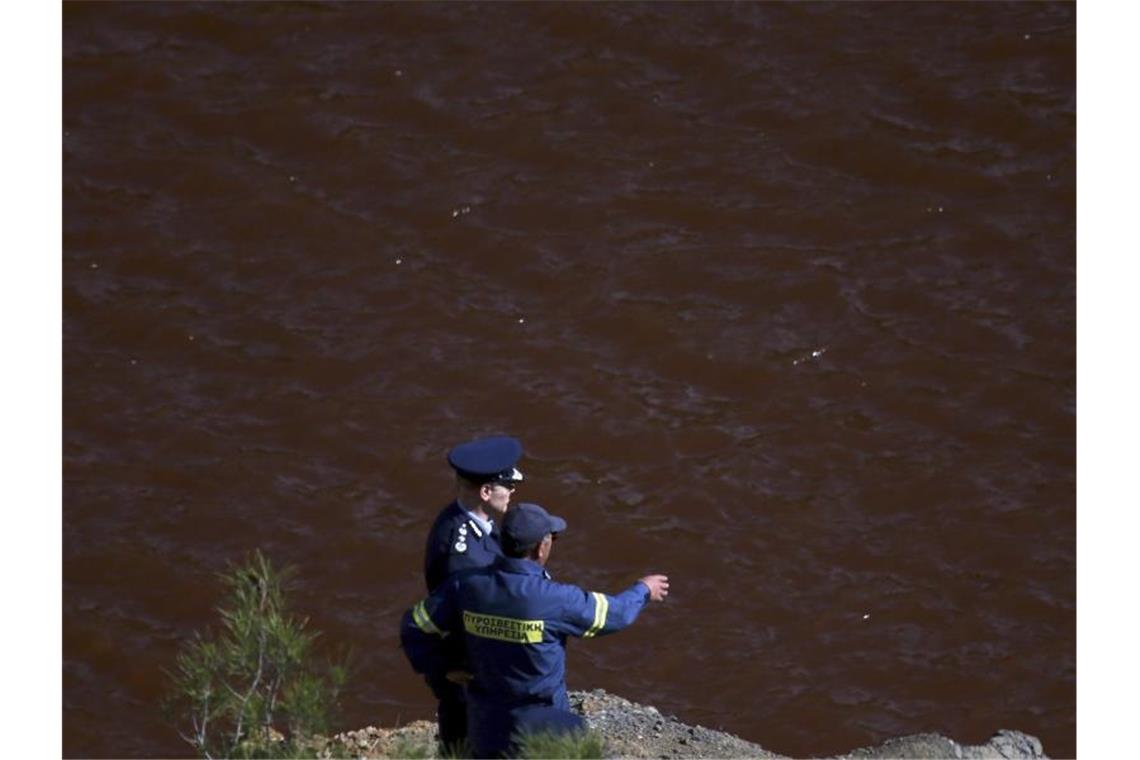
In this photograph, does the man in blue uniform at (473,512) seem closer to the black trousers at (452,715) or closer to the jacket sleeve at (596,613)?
the black trousers at (452,715)

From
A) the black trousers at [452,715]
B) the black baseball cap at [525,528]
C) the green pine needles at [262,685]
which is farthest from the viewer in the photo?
the black trousers at [452,715]

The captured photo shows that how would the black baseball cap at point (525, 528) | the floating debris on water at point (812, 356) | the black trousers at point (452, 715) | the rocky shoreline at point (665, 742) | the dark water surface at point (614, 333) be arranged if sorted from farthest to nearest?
the floating debris on water at point (812, 356)
the dark water surface at point (614, 333)
the rocky shoreline at point (665, 742)
the black trousers at point (452, 715)
the black baseball cap at point (525, 528)

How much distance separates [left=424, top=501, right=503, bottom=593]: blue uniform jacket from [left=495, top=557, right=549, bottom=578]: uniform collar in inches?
14.7

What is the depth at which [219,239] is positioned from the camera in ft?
50.3

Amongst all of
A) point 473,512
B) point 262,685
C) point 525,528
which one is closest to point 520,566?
point 525,528

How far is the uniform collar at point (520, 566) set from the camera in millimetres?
7199

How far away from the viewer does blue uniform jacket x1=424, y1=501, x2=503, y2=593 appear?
25.1 ft

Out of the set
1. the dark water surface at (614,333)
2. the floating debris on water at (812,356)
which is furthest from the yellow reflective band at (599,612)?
the floating debris on water at (812,356)

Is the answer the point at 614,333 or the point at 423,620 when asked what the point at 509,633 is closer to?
the point at 423,620

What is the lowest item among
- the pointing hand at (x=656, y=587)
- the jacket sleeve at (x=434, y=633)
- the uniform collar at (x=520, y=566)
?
the jacket sleeve at (x=434, y=633)

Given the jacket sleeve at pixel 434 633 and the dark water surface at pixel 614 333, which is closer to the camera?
the jacket sleeve at pixel 434 633

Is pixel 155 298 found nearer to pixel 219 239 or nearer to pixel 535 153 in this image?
pixel 219 239

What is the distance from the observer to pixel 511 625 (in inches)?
284

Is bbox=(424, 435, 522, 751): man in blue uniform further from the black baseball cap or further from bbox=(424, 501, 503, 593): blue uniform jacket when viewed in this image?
the black baseball cap
